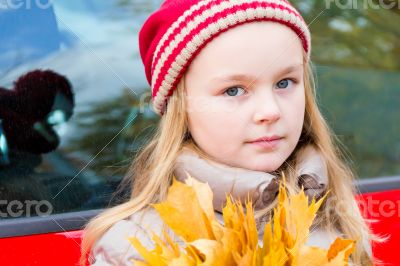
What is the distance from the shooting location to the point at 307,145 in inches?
75.7

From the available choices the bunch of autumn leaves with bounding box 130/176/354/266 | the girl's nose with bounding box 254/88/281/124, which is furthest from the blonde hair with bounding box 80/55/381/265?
the bunch of autumn leaves with bounding box 130/176/354/266

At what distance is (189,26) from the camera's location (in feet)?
5.73

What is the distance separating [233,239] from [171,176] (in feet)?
2.29

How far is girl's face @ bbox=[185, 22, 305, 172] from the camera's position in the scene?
1.65 metres

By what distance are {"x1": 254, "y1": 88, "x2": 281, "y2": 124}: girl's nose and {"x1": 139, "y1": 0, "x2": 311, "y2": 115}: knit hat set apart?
197 millimetres

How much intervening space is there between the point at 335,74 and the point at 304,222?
1695mm

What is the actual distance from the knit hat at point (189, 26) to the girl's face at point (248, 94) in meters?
0.02

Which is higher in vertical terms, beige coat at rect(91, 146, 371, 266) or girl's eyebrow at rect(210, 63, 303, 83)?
girl's eyebrow at rect(210, 63, 303, 83)

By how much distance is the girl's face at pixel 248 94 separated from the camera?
1.65 m

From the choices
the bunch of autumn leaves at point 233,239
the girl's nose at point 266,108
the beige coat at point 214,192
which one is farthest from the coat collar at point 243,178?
the bunch of autumn leaves at point 233,239

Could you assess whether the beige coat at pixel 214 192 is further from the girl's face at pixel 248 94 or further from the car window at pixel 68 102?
the car window at pixel 68 102

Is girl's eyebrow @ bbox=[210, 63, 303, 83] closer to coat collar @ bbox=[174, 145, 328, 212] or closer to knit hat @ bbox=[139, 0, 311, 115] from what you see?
knit hat @ bbox=[139, 0, 311, 115]

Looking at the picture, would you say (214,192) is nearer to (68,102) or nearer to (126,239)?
(126,239)

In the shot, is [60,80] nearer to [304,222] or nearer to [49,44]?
[49,44]
